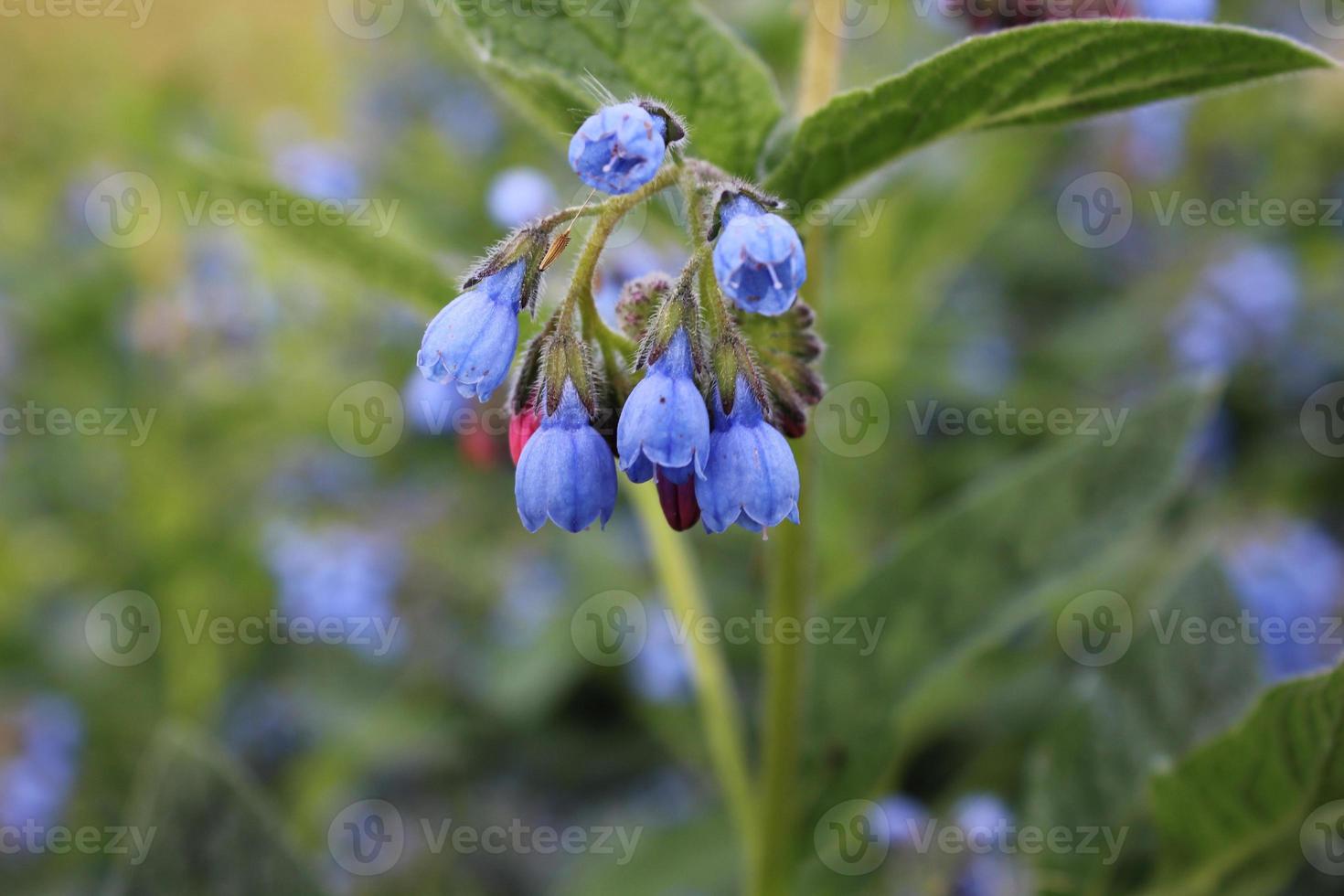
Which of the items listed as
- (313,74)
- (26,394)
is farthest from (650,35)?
(313,74)

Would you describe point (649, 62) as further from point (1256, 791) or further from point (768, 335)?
point (1256, 791)

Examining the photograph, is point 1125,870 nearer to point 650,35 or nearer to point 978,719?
point 978,719
